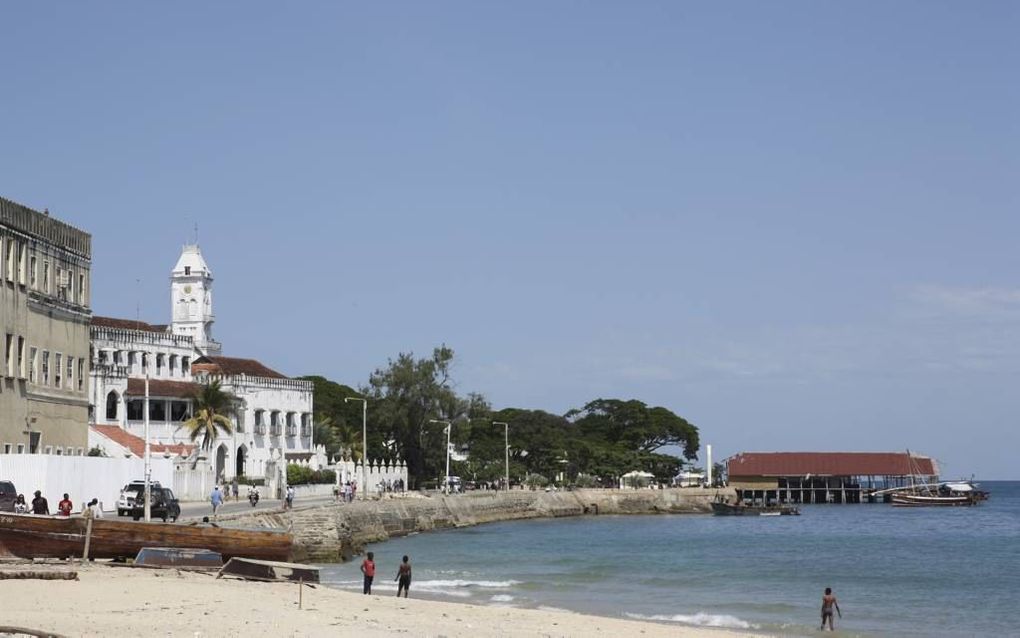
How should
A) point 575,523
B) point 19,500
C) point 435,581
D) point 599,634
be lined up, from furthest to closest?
point 575,523
point 435,581
point 19,500
point 599,634

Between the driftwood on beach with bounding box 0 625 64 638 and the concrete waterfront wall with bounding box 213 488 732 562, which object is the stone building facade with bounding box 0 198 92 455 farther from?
the driftwood on beach with bounding box 0 625 64 638

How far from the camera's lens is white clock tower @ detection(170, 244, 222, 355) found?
11050 cm

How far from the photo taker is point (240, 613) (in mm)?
26250

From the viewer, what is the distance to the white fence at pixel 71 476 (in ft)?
142

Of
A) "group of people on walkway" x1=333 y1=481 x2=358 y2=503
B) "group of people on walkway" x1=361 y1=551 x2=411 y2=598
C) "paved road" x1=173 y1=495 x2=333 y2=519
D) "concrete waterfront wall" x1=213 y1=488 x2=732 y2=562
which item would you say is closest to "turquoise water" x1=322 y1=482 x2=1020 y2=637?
"concrete waterfront wall" x1=213 y1=488 x2=732 y2=562

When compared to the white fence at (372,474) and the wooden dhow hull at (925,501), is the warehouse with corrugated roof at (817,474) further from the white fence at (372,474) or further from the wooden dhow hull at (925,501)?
the white fence at (372,474)

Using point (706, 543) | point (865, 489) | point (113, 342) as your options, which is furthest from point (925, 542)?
point (865, 489)

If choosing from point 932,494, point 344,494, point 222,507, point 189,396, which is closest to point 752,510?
point 932,494

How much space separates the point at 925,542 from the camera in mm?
86188

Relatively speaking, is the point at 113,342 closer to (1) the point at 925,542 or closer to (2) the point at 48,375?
(2) the point at 48,375

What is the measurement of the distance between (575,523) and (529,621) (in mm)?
78716

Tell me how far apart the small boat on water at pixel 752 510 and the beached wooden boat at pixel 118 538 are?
9708cm

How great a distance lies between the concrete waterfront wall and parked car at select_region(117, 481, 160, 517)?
10.3 feet

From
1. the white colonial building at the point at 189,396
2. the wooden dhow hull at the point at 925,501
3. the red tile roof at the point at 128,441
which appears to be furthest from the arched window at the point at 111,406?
the wooden dhow hull at the point at 925,501
